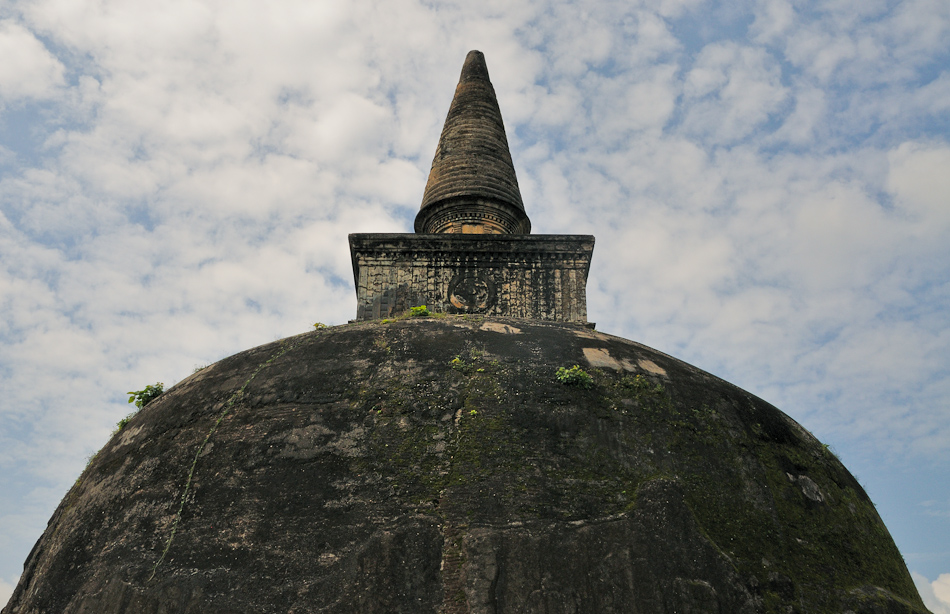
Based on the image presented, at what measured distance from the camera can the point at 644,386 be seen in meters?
5.30

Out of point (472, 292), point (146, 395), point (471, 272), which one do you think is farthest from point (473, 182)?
point (146, 395)

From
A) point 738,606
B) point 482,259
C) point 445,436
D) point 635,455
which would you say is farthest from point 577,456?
point 482,259

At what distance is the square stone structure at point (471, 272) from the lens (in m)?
9.73

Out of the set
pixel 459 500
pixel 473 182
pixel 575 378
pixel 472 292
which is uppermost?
pixel 473 182

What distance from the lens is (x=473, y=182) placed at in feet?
37.9

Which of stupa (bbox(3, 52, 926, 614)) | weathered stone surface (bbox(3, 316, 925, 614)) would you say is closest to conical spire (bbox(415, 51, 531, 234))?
stupa (bbox(3, 52, 926, 614))

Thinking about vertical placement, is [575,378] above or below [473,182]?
below

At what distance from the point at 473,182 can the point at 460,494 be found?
8.06m

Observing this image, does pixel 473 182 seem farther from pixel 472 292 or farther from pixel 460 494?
pixel 460 494

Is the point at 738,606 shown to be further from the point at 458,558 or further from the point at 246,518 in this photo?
the point at 246,518

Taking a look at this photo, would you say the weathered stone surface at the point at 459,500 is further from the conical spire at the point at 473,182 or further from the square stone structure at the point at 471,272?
the conical spire at the point at 473,182

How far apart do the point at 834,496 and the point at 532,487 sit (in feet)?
8.07

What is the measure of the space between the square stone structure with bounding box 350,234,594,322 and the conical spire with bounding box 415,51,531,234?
145 centimetres

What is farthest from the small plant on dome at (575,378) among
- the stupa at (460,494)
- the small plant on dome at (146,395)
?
the small plant on dome at (146,395)
